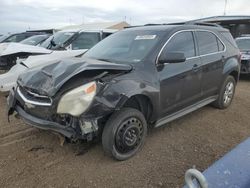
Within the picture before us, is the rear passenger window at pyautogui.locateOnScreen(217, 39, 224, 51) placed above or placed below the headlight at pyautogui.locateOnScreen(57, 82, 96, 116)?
above

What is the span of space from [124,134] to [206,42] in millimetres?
2669

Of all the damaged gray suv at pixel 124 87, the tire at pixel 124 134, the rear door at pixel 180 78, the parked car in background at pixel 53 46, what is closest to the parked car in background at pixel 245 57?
the parked car in background at pixel 53 46

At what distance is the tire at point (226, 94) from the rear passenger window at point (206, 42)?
0.77m

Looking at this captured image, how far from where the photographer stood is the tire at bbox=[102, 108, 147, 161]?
140 inches

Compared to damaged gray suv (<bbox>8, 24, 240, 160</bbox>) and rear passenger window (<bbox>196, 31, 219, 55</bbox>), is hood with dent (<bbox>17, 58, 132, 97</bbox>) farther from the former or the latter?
rear passenger window (<bbox>196, 31, 219, 55</bbox>)

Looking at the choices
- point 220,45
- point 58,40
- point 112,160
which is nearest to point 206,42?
point 220,45

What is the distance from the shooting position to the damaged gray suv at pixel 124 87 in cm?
340

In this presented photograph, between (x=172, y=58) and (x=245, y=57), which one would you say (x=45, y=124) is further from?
(x=245, y=57)

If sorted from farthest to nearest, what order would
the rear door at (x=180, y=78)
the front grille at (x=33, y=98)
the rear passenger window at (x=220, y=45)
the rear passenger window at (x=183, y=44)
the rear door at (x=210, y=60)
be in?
1. the rear passenger window at (x=220, y=45)
2. the rear door at (x=210, y=60)
3. the rear passenger window at (x=183, y=44)
4. the rear door at (x=180, y=78)
5. the front grille at (x=33, y=98)

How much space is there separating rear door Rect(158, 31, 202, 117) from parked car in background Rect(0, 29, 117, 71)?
4500mm

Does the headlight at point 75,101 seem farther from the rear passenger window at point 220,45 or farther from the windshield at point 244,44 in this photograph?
the windshield at point 244,44

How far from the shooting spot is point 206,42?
17.5 ft

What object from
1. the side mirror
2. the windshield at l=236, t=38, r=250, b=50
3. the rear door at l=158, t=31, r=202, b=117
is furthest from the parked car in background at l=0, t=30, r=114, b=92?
the windshield at l=236, t=38, r=250, b=50

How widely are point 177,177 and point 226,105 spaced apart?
3.12m
